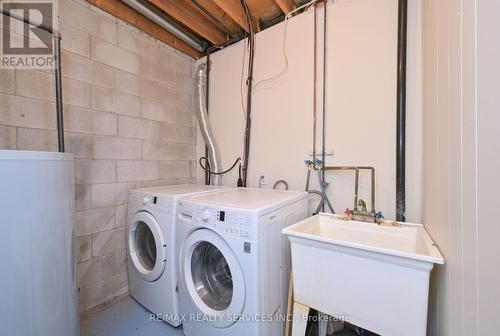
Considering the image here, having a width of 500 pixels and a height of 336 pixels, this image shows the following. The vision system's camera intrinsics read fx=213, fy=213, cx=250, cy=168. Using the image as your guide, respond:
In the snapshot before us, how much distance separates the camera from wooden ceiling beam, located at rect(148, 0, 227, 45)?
72.1 inches

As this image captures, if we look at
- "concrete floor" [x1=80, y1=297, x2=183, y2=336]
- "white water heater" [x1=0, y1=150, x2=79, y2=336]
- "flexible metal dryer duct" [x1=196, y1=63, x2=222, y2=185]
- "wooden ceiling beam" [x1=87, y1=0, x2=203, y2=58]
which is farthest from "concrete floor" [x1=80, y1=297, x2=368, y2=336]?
"wooden ceiling beam" [x1=87, y1=0, x2=203, y2=58]

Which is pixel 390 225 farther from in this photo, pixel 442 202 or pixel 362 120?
pixel 362 120

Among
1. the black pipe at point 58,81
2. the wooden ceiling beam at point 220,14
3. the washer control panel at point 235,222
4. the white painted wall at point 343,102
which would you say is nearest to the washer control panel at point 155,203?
the washer control panel at point 235,222

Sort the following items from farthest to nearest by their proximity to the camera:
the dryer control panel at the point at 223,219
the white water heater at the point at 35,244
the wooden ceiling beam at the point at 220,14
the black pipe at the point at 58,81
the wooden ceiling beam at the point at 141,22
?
the wooden ceiling beam at the point at 220,14 → the wooden ceiling beam at the point at 141,22 → the black pipe at the point at 58,81 → the dryer control panel at the point at 223,219 → the white water heater at the point at 35,244

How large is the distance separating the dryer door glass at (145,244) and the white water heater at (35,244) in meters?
0.74

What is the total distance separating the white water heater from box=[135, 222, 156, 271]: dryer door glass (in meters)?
0.74

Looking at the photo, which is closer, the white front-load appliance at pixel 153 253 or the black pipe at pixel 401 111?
the black pipe at pixel 401 111

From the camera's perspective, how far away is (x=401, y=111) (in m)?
1.33

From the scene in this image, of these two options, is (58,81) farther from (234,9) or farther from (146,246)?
(234,9)

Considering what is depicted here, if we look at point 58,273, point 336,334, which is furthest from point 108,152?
point 336,334

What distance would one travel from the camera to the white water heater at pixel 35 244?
2.52 feet

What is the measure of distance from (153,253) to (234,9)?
221 cm

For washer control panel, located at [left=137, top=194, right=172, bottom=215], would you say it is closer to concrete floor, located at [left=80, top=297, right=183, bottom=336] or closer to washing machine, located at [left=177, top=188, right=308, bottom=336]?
washing machine, located at [left=177, top=188, right=308, bottom=336]

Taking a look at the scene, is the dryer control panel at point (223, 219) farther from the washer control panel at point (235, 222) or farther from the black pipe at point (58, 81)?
the black pipe at point (58, 81)
